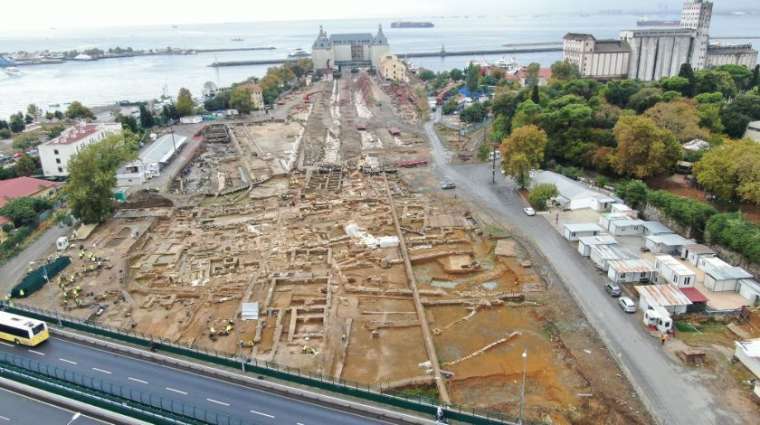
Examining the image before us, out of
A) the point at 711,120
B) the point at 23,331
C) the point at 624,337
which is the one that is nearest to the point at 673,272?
the point at 624,337

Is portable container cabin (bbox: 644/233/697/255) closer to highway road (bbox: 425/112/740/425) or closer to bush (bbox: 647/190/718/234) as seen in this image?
bush (bbox: 647/190/718/234)

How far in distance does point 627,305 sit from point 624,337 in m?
2.72

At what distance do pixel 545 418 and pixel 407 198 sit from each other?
28959mm

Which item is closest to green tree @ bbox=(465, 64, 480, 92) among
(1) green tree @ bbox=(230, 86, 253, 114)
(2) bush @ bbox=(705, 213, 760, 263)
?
(1) green tree @ bbox=(230, 86, 253, 114)

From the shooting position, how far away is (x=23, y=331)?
23406mm

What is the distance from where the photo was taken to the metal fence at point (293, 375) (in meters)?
19.2

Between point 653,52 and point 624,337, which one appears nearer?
point 624,337

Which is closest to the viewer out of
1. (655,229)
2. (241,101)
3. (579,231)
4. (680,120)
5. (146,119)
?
(655,229)

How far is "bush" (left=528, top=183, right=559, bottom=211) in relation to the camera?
140 ft

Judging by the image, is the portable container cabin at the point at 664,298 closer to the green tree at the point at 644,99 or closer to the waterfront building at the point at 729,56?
the green tree at the point at 644,99

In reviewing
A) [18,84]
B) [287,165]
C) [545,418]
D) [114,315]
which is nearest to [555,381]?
[545,418]

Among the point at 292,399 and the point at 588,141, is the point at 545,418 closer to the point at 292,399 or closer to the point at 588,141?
the point at 292,399

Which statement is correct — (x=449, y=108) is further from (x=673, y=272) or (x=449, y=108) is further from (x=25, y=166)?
(x=673, y=272)

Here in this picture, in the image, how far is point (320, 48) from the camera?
14600cm
